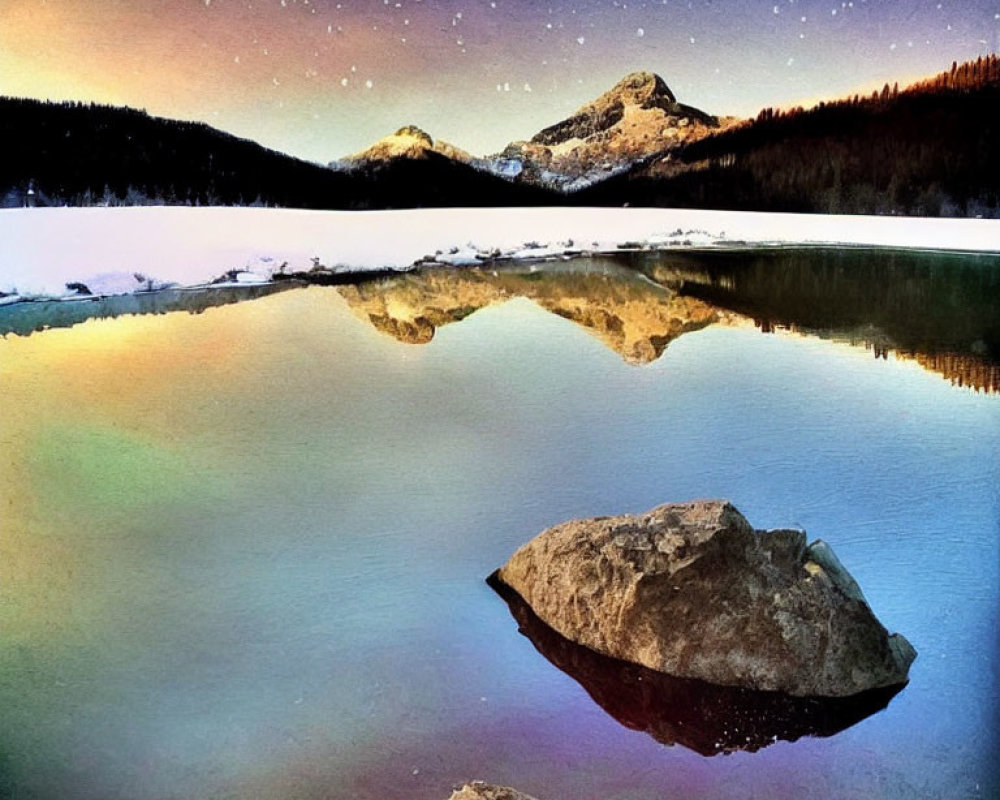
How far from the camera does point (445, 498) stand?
3.42 metres

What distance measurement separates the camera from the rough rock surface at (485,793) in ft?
8.69

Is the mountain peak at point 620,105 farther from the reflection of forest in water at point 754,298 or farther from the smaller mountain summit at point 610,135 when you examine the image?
the reflection of forest in water at point 754,298

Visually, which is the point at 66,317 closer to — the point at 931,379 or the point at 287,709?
the point at 287,709

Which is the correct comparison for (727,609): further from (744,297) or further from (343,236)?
(343,236)

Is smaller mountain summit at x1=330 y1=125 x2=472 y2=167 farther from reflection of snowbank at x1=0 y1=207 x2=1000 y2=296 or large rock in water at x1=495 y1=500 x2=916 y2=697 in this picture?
large rock in water at x1=495 y1=500 x2=916 y2=697

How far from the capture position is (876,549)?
3438mm

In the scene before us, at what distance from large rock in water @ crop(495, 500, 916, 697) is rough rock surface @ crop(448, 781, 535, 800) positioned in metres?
0.61

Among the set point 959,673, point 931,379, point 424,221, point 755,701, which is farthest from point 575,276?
point 959,673

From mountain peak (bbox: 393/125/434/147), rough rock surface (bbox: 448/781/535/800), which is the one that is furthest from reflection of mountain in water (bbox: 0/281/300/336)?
rough rock surface (bbox: 448/781/535/800)

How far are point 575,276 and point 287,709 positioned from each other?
1584 mm

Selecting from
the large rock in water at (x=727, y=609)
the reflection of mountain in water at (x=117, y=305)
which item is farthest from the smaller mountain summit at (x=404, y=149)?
the large rock in water at (x=727, y=609)

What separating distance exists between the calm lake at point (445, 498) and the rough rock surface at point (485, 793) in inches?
10.1

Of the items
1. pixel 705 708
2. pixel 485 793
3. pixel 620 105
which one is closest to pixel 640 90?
pixel 620 105

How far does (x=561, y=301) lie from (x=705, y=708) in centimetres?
130
